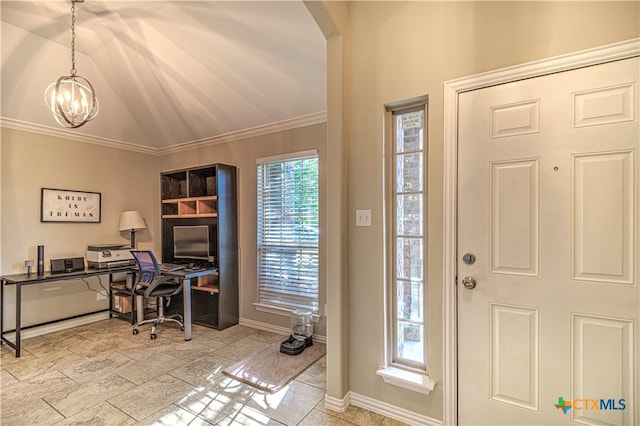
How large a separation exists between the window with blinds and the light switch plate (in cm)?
128

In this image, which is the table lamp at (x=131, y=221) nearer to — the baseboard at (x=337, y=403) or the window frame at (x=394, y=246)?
the baseboard at (x=337, y=403)

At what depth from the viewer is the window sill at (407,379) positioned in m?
1.73

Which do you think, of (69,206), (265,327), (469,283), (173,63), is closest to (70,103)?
(173,63)

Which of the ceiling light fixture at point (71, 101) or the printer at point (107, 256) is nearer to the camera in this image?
the ceiling light fixture at point (71, 101)

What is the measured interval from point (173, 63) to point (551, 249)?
11.5 feet

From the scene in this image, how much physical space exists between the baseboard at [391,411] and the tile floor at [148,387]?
36mm

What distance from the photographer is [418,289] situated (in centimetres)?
189

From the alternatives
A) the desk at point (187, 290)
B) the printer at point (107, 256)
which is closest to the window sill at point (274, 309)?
the desk at point (187, 290)

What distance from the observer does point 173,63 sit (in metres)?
3.02

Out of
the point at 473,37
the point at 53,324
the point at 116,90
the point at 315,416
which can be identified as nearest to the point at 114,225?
the point at 53,324

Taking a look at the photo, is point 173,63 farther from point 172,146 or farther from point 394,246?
point 394,246

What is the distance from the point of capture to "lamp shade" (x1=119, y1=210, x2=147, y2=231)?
4039 millimetres

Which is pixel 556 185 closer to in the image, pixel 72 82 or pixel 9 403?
pixel 72 82

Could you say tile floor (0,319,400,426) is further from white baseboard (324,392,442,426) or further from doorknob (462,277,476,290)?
doorknob (462,277,476,290)
